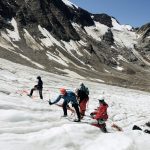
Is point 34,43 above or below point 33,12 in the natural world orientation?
below

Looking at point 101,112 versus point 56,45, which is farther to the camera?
point 56,45

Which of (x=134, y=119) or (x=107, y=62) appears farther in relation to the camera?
(x=107, y=62)

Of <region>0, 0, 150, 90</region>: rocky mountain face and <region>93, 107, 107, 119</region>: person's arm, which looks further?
<region>0, 0, 150, 90</region>: rocky mountain face

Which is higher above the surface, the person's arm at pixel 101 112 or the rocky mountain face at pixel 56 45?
the rocky mountain face at pixel 56 45

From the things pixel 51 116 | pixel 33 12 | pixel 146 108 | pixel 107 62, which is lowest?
pixel 51 116

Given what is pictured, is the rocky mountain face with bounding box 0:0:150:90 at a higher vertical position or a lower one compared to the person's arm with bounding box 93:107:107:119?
higher

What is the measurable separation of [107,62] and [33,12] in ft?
122

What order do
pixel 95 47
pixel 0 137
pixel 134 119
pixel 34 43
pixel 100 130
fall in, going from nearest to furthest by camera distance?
pixel 0 137 < pixel 100 130 < pixel 134 119 < pixel 34 43 < pixel 95 47

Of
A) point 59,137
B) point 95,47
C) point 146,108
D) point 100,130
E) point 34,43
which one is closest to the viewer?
point 59,137

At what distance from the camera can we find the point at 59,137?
48.9ft

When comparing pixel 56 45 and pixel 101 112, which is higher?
pixel 56 45

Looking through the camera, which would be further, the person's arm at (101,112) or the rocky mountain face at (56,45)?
the rocky mountain face at (56,45)

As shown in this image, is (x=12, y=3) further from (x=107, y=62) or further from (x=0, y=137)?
(x=0, y=137)

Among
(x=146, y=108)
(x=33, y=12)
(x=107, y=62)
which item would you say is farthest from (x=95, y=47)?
(x=146, y=108)
